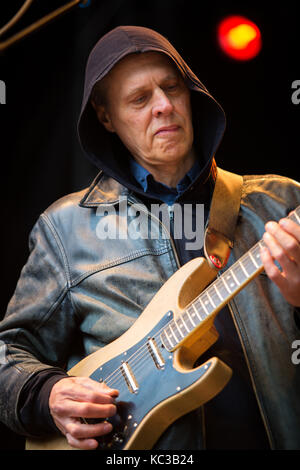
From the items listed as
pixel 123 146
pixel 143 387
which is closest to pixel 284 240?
pixel 143 387

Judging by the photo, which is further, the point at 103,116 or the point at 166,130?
the point at 103,116

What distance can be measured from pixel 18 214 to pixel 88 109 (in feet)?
2.08

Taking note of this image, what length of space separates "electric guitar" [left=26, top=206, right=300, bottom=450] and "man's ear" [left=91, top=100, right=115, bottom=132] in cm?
83

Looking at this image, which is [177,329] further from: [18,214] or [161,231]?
[18,214]

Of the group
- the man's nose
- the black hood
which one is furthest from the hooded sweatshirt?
the man's nose

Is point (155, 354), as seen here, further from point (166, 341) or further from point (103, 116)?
point (103, 116)

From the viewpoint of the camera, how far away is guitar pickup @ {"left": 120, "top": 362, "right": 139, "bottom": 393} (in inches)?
57.1

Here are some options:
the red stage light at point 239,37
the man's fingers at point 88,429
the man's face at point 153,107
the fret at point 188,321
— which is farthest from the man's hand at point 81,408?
the red stage light at point 239,37

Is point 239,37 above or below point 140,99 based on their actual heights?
above

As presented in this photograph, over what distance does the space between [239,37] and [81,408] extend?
67.5 inches

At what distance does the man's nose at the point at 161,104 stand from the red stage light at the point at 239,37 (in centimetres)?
64

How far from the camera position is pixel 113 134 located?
212cm

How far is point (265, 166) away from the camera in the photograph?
91.4 inches
